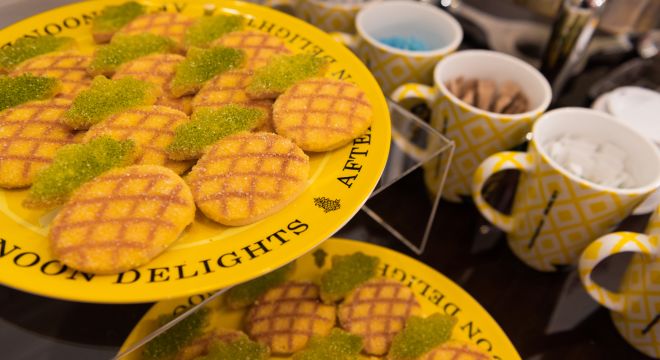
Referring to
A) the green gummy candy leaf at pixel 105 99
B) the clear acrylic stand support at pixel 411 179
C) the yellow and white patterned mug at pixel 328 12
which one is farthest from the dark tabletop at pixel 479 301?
the yellow and white patterned mug at pixel 328 12

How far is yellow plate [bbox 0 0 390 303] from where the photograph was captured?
41 cm

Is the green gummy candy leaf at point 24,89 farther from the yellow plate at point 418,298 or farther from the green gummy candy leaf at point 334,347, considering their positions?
the green gummy candy leaf at point 334,347

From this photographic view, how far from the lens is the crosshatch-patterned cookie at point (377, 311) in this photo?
674mm

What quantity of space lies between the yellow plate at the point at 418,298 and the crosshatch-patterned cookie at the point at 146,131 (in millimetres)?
215

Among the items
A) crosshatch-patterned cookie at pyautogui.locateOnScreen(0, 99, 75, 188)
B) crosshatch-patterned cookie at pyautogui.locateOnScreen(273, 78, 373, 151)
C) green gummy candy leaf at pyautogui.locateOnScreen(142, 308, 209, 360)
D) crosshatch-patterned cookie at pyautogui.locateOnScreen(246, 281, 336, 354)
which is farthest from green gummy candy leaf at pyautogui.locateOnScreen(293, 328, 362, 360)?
crosshatch-patterned cookie at pyautogui.locateOnScreen(0, 99, 75, 188)

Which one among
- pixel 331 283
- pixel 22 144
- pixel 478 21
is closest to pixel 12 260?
pixel 22 144

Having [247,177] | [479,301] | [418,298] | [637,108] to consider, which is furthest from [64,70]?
[637,108]

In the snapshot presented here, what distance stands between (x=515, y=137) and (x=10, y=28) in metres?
0.72

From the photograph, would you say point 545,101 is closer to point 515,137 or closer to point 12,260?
point 515,137

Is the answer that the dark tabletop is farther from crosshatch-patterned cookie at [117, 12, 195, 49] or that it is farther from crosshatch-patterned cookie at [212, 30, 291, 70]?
crosshatch-patterned cookie at [212, 30, 291, 70]

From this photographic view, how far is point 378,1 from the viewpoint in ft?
3.19

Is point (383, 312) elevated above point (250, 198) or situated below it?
below

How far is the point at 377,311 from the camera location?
0.70 m

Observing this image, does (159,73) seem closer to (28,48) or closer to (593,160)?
(28,48)
